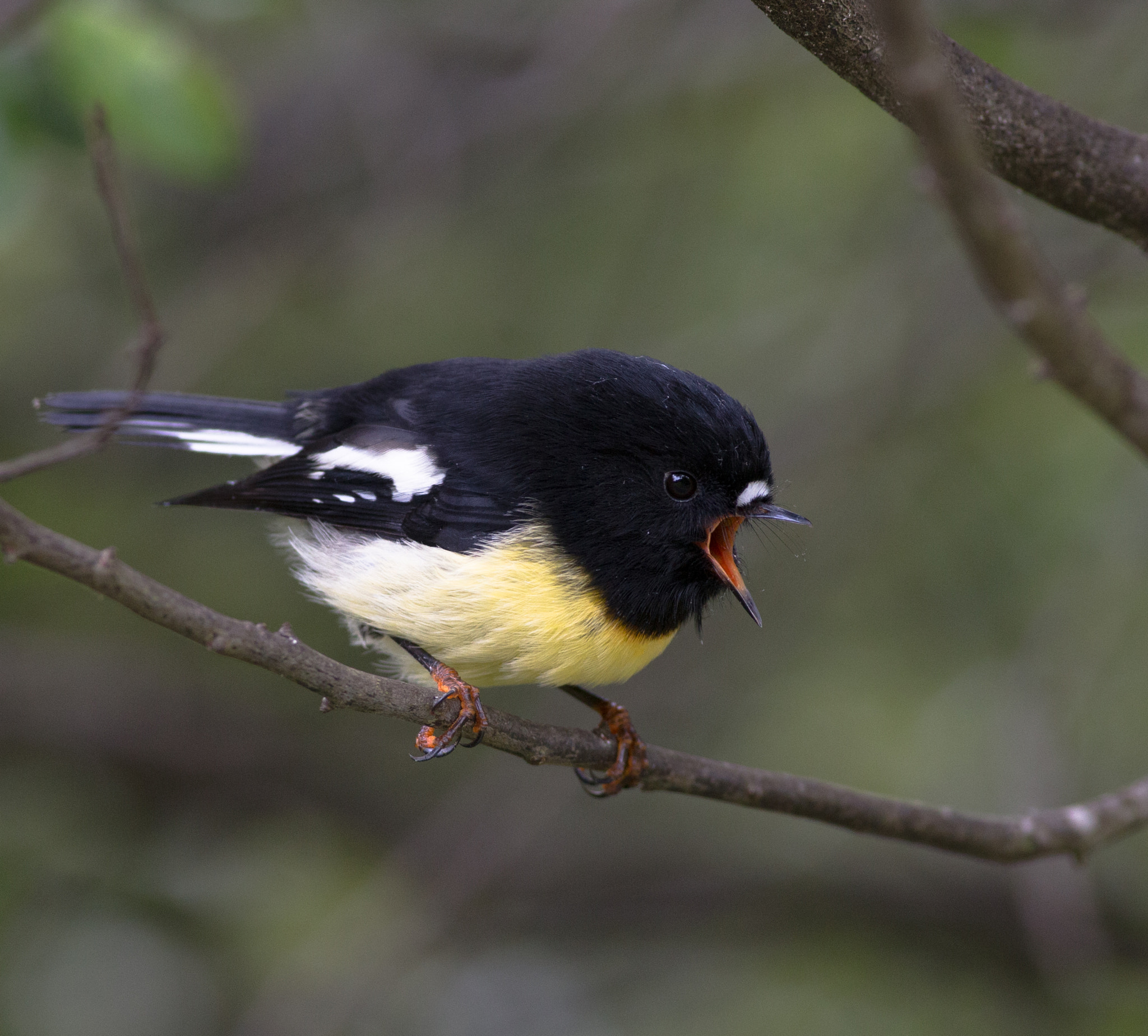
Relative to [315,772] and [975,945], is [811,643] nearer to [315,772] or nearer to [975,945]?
[975,945]

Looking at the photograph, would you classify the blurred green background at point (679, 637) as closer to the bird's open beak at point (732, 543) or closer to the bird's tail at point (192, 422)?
the bird's tail at point (192, 422)

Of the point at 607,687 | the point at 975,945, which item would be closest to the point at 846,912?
the point at 975,945

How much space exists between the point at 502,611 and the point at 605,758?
0.43 metres

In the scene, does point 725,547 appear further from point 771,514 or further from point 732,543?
point 771,514

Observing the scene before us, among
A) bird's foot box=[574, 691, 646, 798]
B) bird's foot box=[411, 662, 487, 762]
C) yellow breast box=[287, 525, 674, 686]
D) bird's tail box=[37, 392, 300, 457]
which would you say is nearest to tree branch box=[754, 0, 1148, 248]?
yellow breast box=[287, 525, 674, 686]

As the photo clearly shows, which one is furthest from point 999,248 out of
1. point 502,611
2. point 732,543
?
point 732,543

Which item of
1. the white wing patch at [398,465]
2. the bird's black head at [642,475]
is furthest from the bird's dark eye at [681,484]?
the white wing patch at [398,465]

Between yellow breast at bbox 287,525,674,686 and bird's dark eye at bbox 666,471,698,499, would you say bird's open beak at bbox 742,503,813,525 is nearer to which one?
bird's dark eye at bbox 666,471,698,499

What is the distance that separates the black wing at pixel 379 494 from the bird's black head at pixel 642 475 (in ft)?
0.57

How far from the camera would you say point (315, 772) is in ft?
17.6

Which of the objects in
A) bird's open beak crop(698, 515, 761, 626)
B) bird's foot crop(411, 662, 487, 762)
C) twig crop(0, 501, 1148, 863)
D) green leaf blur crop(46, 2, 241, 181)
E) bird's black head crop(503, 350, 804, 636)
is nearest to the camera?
twig crop(0, 501, 1148, 863)

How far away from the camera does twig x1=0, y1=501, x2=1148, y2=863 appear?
1734mm

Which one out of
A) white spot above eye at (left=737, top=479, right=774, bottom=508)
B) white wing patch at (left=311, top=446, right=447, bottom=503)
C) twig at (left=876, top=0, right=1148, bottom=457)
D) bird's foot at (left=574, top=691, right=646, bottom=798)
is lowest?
bird's foot at (left=574, top=691, right=646, bottom=798)

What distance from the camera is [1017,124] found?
2359 millimetres
